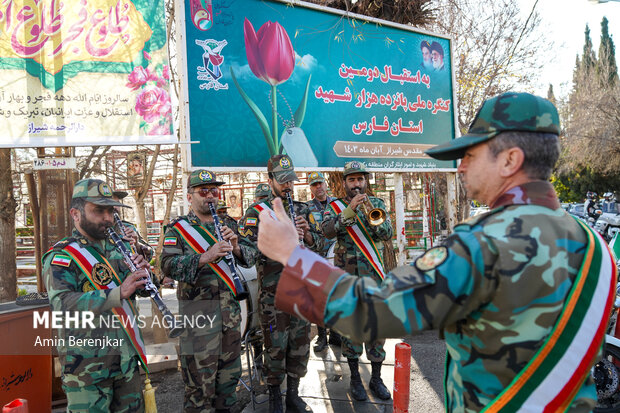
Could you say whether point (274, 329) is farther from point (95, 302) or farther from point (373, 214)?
point (95, 302)

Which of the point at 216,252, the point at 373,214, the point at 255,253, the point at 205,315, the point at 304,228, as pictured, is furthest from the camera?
the point at 373,214

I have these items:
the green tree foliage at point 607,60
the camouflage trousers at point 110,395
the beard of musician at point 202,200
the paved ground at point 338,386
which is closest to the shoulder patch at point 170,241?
the beard of musician at point 202,200

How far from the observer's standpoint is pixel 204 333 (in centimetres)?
369

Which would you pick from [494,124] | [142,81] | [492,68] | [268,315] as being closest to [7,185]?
[142,81]

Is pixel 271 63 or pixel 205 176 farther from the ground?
pixel 271 63

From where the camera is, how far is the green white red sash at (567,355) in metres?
1.30

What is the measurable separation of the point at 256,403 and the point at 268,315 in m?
1.04

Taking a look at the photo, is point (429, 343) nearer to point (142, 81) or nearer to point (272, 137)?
point (272, 137)

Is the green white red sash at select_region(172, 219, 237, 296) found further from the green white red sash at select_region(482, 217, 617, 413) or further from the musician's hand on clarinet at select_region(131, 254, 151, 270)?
the green white red sash at select_region(482, 217, 617, 413)

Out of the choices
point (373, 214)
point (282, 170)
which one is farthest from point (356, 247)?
point (282, 170)

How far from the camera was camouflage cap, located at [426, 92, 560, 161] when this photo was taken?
4.51ft

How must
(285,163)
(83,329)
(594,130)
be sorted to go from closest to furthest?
(83,329) < (285,163) < (594,130)

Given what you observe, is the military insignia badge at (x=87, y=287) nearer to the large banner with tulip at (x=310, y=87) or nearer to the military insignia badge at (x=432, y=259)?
the large banner with tulip at (x=310, y=87)

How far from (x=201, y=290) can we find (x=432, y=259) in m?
3.00
